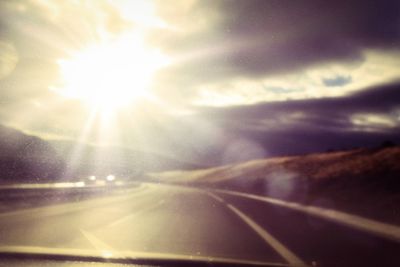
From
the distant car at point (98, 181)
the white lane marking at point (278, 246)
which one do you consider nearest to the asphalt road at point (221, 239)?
the white lane marking at point (278, 246)

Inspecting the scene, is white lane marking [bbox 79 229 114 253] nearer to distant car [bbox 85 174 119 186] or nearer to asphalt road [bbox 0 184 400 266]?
asphalt road [bbox 0 184 400 266]

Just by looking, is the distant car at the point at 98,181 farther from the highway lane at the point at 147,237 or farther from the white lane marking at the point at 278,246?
the white lane marking at the point at 278,246

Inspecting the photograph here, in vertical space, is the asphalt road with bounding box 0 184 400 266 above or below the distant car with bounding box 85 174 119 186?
below

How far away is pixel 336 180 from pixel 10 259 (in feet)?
153

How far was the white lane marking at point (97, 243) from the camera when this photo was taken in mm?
10283

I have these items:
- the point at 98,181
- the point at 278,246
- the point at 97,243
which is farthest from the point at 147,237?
the point at 98,181

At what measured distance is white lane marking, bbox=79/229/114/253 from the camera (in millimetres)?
10283

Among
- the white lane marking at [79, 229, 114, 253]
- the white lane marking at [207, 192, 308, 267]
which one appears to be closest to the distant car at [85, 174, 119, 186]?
the white lane marking at [207, 192, 308, 267]

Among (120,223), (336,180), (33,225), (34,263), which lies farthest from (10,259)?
(336,180)

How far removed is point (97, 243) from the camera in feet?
37.2

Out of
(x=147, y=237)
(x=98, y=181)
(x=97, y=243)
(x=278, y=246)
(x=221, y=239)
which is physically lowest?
(x=278, y=246)

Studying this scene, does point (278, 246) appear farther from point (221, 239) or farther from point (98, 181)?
point (98, 181)

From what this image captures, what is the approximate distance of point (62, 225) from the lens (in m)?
15.7

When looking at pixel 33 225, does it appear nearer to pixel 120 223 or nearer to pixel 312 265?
pixel 120 223
